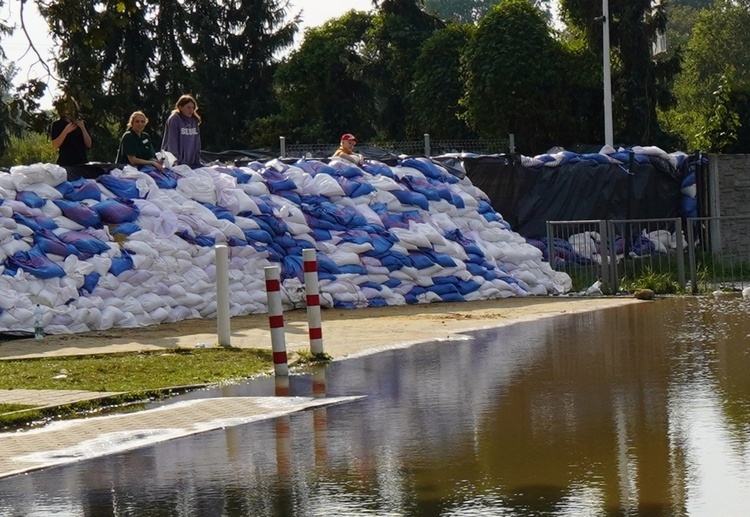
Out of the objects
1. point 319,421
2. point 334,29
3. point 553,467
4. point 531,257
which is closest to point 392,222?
point 531,257

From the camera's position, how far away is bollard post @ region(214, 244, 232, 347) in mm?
14633

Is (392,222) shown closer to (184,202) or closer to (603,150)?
(184,202)

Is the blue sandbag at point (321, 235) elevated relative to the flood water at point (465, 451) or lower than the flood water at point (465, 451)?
elevated

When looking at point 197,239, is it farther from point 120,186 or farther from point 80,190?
point 80,190

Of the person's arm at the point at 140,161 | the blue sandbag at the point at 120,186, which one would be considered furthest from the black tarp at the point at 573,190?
the blue sandbag at the point at 120,186

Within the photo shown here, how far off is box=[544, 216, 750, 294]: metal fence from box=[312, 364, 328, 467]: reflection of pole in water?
8706 millimetres

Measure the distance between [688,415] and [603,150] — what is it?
1603cm

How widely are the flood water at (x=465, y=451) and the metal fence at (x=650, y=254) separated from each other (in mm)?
7497

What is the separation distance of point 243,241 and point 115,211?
1754 millimetres

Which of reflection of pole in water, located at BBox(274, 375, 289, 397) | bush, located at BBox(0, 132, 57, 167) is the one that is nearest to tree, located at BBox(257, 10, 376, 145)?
bush, located at BBox(0, 132, 57, 167)

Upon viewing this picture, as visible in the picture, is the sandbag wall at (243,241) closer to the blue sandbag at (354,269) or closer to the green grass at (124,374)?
the blue sandbag at (354,269)

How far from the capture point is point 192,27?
52156mm

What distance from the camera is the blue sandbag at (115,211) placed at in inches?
723

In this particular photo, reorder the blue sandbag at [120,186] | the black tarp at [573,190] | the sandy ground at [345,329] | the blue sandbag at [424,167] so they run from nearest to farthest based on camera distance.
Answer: the sandy ground at [345,329] < the blue sandbag at [120,186] < the blue sandbag at [424,167] < the black tarp at [573,190]
